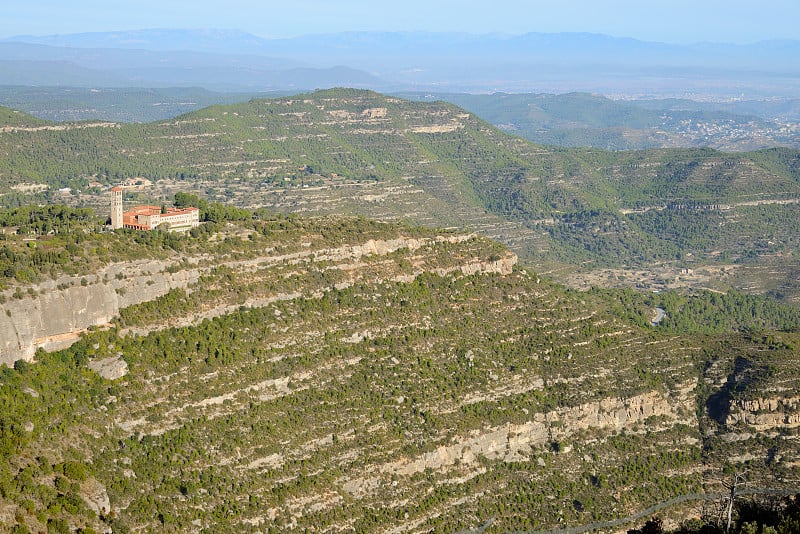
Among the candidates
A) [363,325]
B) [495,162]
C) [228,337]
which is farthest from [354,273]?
[495,162]

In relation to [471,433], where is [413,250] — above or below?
above

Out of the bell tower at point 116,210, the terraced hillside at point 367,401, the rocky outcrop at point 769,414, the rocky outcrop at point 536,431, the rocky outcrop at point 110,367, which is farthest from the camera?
the bell tower at point 116,210

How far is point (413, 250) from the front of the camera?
7638 cm

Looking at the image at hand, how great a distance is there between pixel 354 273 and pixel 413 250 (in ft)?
19.1

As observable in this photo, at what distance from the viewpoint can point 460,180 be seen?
17162cm

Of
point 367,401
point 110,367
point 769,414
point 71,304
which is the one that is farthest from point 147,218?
point 769,414

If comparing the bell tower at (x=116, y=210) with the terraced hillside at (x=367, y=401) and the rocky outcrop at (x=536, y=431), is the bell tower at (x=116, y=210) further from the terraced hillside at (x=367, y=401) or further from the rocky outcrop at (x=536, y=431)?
→ the rocky outcrop at (x=536, y=431)

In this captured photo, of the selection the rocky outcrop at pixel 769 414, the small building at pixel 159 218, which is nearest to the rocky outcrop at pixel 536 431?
the rocky outcrop at pixel 769 414

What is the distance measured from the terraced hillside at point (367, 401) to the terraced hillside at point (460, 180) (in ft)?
181

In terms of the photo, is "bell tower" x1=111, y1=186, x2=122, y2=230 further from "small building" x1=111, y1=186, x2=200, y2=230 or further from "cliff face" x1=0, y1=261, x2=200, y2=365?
"cliff face" x1=0, y1=261, x2=200, y2=365

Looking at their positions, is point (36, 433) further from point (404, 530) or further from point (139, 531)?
point (404, 530)

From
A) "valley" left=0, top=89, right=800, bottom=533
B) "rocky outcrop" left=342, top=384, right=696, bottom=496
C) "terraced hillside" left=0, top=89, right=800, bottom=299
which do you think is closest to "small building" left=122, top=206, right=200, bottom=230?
"valley" left=0, top=89, right=800, bottom=533

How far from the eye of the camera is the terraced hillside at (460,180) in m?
144

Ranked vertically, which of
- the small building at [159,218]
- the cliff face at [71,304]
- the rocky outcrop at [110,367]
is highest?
the small building at [159,218]
